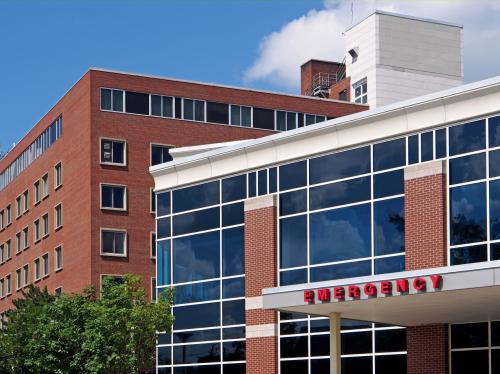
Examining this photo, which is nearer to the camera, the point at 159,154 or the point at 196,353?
the point at 196,353

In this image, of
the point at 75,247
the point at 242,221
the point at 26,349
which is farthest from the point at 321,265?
the point at 75,247

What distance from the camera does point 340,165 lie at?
126 ft

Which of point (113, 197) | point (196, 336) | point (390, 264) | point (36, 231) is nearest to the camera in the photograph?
point (390, 264)

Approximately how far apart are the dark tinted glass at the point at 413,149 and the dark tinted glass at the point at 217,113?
1385 inches

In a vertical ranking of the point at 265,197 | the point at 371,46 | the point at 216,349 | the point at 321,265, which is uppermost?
the point at 371,46

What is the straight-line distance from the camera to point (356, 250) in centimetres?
3725

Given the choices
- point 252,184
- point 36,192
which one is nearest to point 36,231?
point 36,192

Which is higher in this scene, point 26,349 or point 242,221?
point 242,221

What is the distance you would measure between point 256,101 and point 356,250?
35.8 metres

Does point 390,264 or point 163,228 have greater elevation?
point 163,228

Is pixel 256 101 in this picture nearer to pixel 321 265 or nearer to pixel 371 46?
pixel 371 46

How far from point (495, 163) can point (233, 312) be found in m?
12.9

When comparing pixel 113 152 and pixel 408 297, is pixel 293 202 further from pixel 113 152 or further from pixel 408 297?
pixel 113 152

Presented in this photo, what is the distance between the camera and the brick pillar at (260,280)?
40344mm
